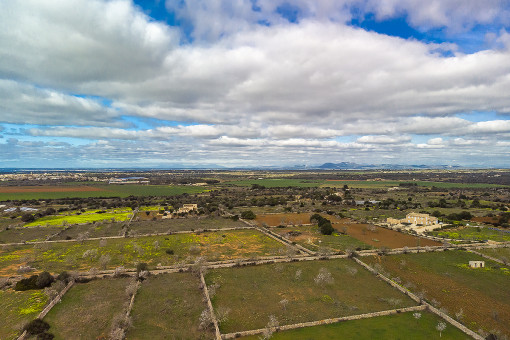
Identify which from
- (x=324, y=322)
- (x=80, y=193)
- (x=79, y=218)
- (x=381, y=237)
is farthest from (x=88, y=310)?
(x=80, y=193)

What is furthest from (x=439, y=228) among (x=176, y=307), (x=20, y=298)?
(x=20, y=298)

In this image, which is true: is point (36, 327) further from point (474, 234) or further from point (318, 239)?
point (474, 234)

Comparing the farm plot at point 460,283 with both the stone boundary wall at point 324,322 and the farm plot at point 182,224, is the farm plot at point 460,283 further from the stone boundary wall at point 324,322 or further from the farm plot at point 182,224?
the farm plot at point 182,224

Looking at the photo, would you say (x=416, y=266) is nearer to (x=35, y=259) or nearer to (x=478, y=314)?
(x=478, y=314)

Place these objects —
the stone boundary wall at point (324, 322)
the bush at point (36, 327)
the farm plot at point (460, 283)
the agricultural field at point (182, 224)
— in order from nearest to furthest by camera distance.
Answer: the bush at point (36, 327) < the stone boundary wall at point (324, 322) < the farm plot at point (460, 283) < the agricultural field at point (182, 224)

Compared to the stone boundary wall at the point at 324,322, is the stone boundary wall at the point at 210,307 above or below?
above

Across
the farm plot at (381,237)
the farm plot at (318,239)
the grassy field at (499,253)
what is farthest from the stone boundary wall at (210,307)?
the grassy field at (499,253)
